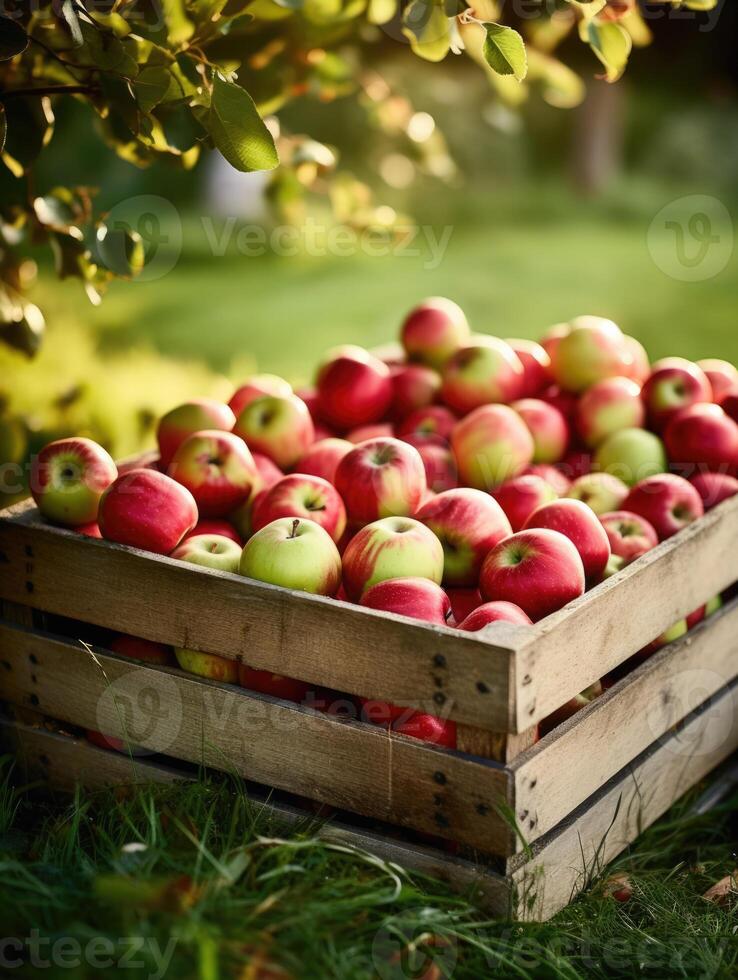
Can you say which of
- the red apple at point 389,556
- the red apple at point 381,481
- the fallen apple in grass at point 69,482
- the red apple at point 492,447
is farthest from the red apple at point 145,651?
the red apple at point 492,447

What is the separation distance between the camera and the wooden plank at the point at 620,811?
1.88 meters

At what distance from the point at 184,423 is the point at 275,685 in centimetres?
80

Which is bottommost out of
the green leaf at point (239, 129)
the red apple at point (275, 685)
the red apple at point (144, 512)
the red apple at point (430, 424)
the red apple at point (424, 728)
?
the red apple at point (275, 685)

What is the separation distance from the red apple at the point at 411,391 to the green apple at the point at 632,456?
1.68ft

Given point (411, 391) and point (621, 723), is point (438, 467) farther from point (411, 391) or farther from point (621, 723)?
point (621, 723)

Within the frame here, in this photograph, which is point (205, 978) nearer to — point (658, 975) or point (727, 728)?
point (658, 975)

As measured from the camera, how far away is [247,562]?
2.05 meters

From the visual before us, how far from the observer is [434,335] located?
10.2 ft

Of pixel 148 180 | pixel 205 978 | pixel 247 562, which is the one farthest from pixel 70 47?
pixel 148 180

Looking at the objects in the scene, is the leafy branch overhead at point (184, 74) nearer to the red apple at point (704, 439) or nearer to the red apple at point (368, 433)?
the red apple at point (368, 433)

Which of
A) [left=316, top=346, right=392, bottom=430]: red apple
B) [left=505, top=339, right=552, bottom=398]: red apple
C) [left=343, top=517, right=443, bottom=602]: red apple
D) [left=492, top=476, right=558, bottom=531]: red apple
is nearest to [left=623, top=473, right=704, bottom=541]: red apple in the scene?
[left=492, top=476, right=558, bottom=531]: red apple

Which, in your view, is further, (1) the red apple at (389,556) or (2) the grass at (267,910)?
(1) the red apple at (389,556)

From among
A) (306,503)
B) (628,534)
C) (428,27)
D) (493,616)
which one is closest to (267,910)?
(493,616)

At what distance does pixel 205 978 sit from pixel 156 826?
456 mm
